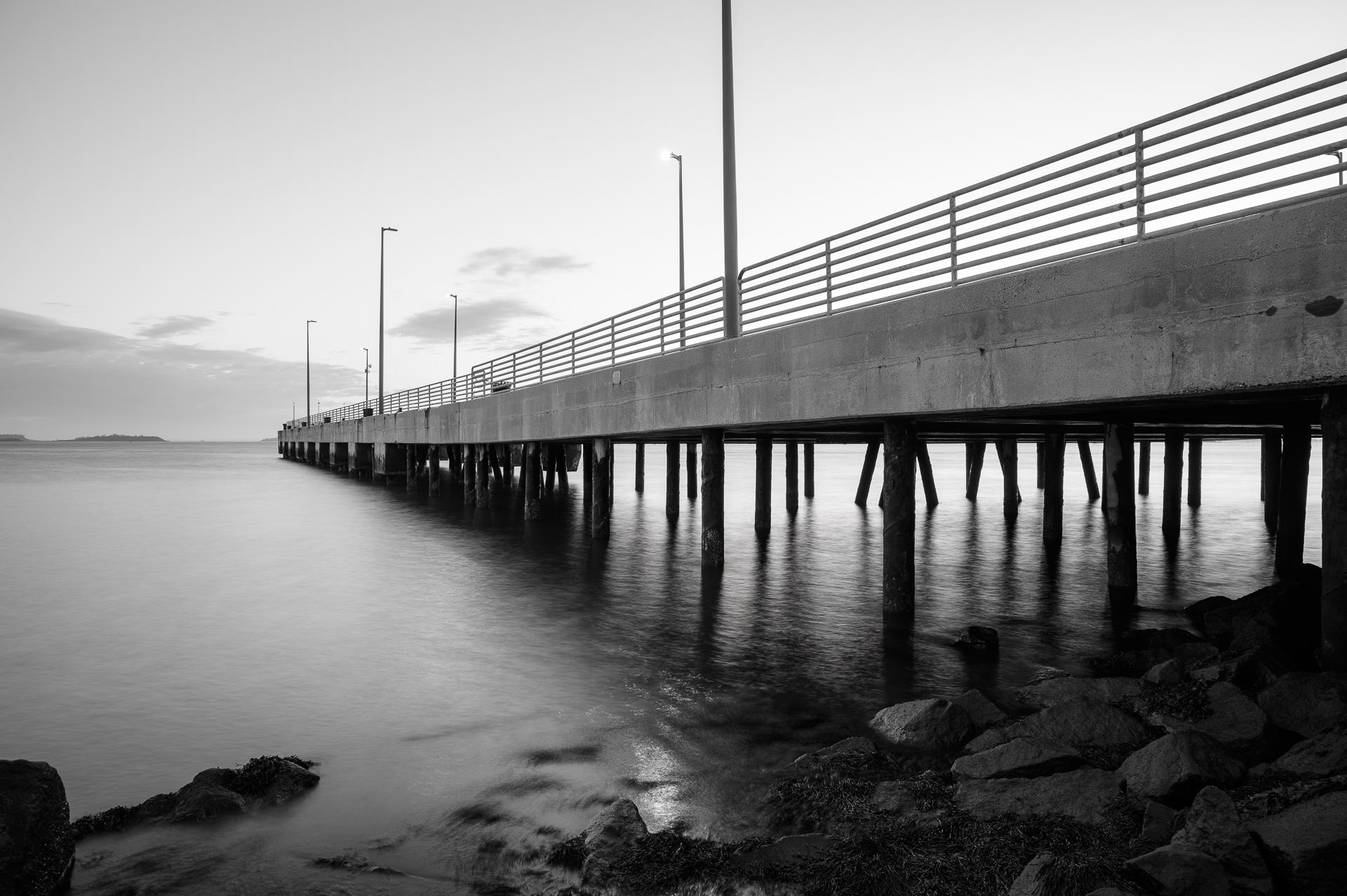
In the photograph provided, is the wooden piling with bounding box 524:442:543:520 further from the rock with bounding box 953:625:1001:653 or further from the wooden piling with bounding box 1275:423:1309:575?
the wooden piling with bounding box 1275:423:1309:575

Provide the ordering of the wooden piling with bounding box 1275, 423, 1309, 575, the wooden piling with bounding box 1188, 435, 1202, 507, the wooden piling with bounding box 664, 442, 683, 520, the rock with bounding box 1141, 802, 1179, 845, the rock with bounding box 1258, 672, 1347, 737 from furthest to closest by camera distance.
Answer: the wooden piling with bounding box 1188, 435, 1202, 507 → the wooden piling with bounding box 664, 442, 683, 520 → the wooden piling with bounding box 1275, 423, 1309, 575 → the rock with bounding box 1258, 672, 1347, 737 → the rock with bounding box 1141, 802, 1179, 845

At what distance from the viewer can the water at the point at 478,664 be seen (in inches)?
243

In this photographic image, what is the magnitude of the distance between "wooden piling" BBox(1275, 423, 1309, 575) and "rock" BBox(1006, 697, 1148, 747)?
9018 mm

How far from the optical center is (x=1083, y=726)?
6668 millimetres

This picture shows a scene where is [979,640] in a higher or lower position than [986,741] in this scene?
lower

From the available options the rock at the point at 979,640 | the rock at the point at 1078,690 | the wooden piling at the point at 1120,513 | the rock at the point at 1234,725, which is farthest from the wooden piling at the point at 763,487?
the rock at the point at 1234,725

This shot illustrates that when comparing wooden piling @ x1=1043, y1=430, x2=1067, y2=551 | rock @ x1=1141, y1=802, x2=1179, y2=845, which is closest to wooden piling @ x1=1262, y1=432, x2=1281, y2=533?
wooden piling @ x1=1043, y1=430, x2=1067, y2=551

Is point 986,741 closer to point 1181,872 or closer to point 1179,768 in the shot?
point 1179,768

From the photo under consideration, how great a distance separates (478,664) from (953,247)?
7925 millimetres

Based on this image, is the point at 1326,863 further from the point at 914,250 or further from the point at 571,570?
the point at 571,570

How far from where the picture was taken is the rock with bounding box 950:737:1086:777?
5863 millimetres

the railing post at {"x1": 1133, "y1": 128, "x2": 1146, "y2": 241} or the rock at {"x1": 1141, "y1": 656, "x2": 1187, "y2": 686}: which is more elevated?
the railing post at {"x1": 1133, "y1": 128, "x2": 1146, "y2": 241}

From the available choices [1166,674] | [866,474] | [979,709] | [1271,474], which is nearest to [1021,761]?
[979,709]

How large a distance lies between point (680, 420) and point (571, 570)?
15.7ft
